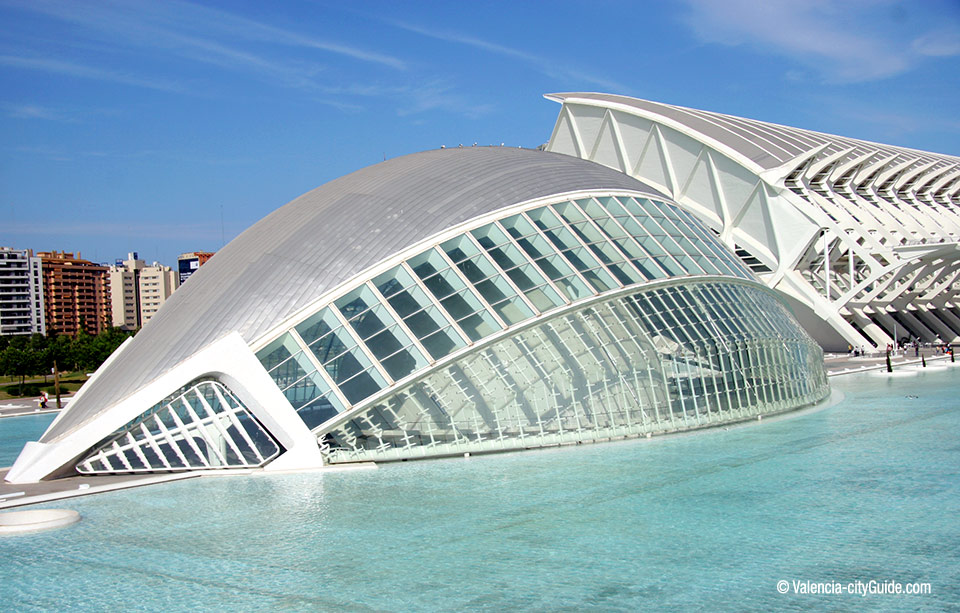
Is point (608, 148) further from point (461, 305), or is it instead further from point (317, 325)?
point (317, 325)

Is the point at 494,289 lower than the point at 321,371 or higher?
higher

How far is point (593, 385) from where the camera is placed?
20.4 meters

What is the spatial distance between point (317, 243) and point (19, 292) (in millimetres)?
173517

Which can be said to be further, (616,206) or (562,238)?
(616,206)

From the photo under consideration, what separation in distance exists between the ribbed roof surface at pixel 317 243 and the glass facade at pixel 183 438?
2.34ft

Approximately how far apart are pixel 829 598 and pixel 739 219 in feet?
171

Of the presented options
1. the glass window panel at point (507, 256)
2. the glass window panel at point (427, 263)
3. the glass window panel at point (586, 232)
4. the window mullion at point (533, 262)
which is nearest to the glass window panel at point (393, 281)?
the glass window panel at point (427, 263)

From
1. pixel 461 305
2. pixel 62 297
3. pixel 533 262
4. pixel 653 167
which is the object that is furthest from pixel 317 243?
pixel 62 297

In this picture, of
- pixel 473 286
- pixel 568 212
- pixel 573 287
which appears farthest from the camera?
pixel 568 212

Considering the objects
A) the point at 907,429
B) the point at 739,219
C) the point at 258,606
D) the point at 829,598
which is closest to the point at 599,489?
the point at 829,598

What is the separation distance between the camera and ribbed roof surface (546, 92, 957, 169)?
5806 centimetres

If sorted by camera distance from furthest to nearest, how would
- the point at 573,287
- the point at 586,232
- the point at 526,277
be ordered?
the point at 586,232 → the point at 573,287 → the point at 526,277

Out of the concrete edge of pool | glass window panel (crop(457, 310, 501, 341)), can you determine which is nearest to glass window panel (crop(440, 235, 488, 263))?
glass window panel (crop(457, 310, 501, 341))

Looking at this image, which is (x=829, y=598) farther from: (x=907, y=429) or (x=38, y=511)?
(x=907, y=429)
